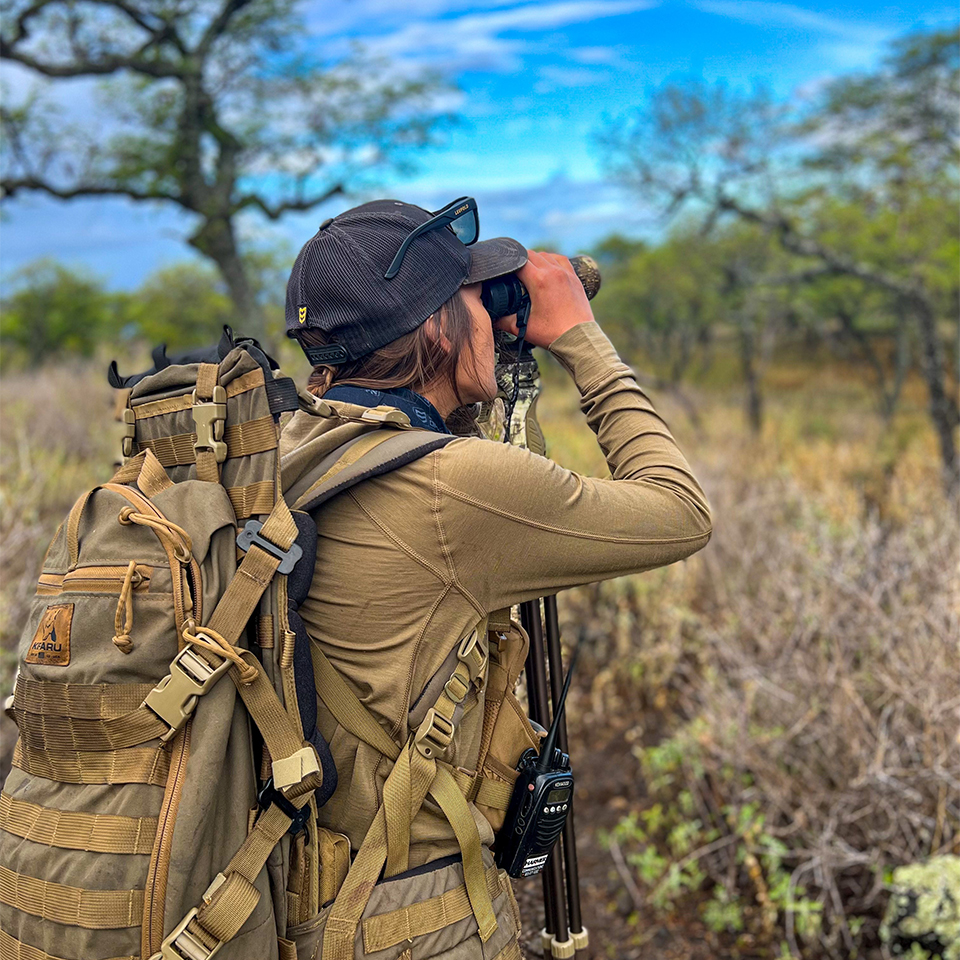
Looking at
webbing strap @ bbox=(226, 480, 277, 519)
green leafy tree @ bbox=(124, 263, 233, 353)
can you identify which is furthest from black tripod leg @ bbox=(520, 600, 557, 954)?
green leafy tree @ bbox=(124, 263, 233, 353)

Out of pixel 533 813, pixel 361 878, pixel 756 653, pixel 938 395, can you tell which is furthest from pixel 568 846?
pixel 938 395

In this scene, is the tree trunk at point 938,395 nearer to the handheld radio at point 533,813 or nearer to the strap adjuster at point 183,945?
the handheld radio at point 533,813

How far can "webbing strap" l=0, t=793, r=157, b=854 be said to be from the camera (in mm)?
1207

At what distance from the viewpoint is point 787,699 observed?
3699 mm

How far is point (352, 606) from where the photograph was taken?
1.34 m

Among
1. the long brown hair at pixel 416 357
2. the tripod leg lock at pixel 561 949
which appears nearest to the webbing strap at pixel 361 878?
the long brown hair at pixel 416 357

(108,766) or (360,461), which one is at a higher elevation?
(360,461)

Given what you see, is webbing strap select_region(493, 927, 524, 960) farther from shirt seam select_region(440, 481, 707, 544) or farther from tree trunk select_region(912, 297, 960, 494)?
tree trunk select_region(912, 297, 960, 494)

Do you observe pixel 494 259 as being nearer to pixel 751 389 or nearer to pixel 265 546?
pixel 265 546

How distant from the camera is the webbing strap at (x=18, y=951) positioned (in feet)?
4.12

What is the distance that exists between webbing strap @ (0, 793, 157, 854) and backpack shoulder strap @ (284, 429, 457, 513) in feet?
1.54

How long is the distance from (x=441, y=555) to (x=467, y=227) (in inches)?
23.7

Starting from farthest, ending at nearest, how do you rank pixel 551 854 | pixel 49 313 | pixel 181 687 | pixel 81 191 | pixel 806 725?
pixel 49 313 → pixel 81 191 → pixel 806 725 → pixel 551 854 → pixel 181 687

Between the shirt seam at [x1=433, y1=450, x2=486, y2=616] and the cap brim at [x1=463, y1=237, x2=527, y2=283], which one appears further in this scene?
the cap brim at [x1=463, y1=237, x2=527, y2=283]
